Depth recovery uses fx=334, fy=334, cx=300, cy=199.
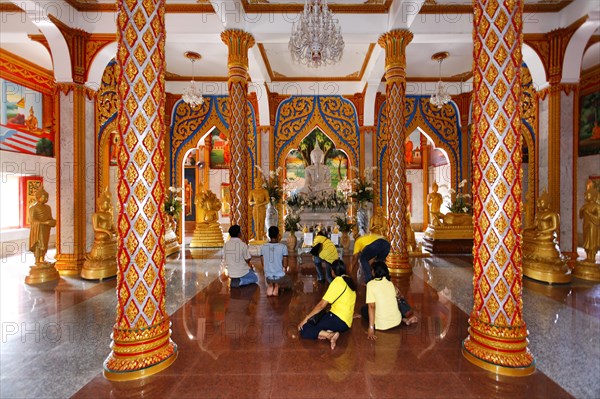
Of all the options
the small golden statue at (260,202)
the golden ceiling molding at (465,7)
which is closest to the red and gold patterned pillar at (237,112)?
the small golden statue at (260,202)

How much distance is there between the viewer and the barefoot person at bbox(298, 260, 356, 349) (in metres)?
3.69

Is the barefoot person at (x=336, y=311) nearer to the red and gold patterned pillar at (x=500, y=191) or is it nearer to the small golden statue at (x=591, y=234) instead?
the red and gold patterned pillar at (x=500, y=191)

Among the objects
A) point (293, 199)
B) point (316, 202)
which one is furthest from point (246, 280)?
point (316, 202)

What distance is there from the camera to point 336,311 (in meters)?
3.79

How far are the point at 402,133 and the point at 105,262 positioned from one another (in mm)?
6970

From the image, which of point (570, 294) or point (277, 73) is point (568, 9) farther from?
point (277, 73)

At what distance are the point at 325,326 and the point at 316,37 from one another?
454 centimetres

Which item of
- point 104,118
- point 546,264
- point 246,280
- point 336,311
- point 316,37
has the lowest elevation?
point 246,280

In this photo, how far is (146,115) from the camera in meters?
3.26

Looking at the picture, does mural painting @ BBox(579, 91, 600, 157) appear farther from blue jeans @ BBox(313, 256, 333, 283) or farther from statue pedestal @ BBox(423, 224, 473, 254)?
blue jeans @ BBox(313, 256, 333, 283)

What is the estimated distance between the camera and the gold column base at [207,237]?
11617 mm

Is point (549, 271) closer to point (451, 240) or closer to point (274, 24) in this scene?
point (451, 240)

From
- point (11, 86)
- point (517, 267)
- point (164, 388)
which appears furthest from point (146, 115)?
point (11, 86)

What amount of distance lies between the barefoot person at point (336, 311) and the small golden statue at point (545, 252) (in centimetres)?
512
